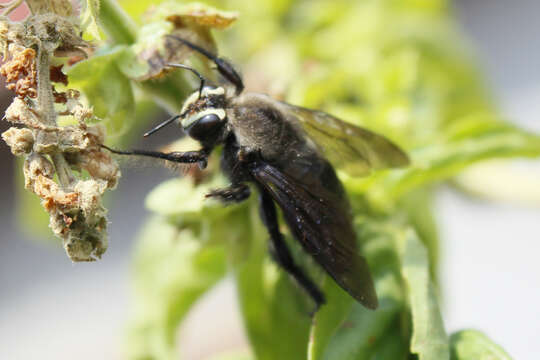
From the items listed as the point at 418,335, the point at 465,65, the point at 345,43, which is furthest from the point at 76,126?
the point at 465,65

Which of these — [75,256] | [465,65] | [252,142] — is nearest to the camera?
[75,256]

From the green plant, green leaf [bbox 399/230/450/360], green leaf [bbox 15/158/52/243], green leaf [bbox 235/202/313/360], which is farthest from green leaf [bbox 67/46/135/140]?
green leaf [bbox 15/158/52/243]

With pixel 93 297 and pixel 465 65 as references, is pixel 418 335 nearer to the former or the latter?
pixel 465 65

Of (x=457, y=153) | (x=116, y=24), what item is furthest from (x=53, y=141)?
(x=457, y=153)

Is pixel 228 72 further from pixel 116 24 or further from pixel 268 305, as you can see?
pixel 268 305

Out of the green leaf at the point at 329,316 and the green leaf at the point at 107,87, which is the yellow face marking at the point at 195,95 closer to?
the green leaf at the point at 107,87

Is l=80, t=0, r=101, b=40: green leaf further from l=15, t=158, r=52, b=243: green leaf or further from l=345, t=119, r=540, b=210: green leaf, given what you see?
l=15, t=158, r=52, b=243: green leaf
